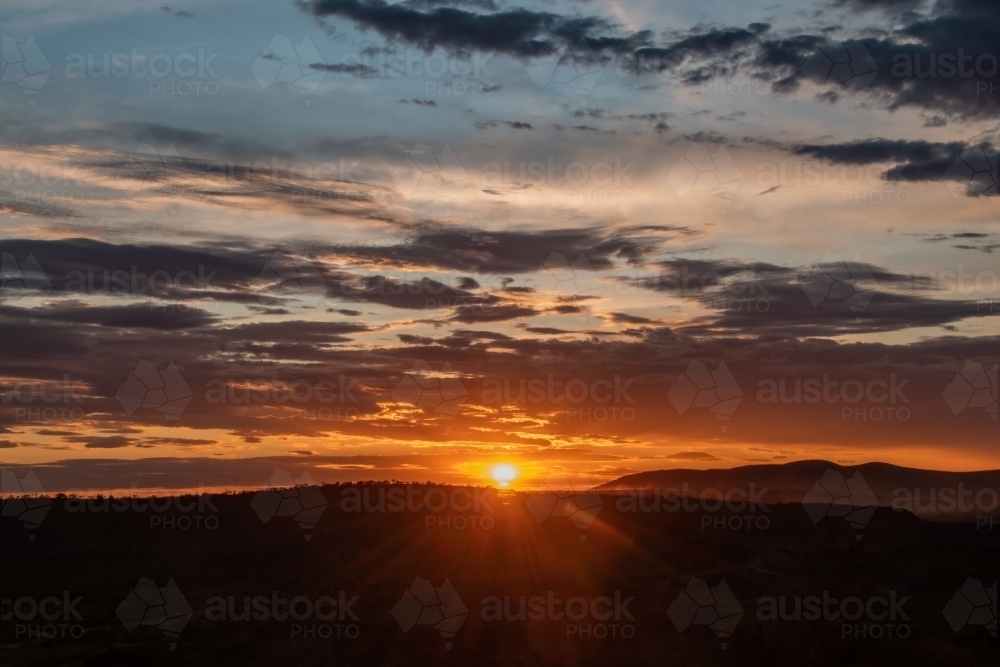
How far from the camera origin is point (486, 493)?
4850 cm

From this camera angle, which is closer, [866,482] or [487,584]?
[487,584]

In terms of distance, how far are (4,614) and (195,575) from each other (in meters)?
7.27

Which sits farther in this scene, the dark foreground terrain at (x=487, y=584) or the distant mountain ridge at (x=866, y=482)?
the distant mountain ridge at (x=866, y=482)

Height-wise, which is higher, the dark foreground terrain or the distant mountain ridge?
the dark foreground terrain

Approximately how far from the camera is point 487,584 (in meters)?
36.0

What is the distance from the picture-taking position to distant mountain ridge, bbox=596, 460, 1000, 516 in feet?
277

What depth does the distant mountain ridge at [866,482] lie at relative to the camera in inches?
3322

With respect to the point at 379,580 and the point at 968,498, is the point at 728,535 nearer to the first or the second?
the point at 379,580

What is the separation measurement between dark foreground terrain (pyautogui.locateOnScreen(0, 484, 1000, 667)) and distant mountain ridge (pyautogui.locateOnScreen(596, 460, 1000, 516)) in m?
42.1

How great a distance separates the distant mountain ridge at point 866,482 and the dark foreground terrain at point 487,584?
4215cm

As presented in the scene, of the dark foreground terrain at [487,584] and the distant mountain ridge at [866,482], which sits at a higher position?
the dark foreground terrain at [487,584]

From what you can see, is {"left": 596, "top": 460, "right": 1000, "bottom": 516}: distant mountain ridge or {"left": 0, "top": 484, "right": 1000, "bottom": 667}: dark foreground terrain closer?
{"left": 0, "top": 484, "right": 1000, "bottom": 667}: dark foreground terrain

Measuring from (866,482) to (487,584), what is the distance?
67613mm

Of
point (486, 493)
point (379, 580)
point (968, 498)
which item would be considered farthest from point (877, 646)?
point (968, 498)
